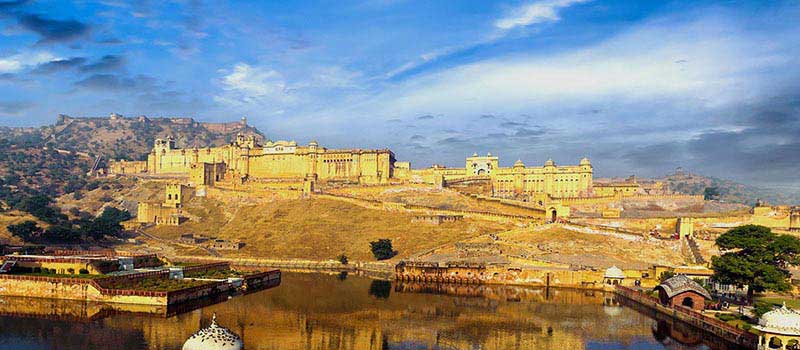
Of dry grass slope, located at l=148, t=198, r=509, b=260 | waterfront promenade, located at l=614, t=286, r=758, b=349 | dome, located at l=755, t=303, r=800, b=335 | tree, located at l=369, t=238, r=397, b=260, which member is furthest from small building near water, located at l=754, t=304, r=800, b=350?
tree, located at l=369, t=238, r=397, b=260

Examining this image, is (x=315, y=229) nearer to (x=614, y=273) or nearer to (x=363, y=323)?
(x=614, y=273)

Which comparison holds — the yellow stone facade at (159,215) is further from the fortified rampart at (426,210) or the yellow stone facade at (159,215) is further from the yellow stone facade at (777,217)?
the yellow stone facade at (777,217)

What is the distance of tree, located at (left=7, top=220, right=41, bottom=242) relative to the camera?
66000 mm

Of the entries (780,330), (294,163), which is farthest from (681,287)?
(294,163)

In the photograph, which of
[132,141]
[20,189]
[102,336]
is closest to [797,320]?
[102,336]

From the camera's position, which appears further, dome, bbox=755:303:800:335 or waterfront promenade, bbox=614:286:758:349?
waterfront promenade, bbox=614:286:758:349

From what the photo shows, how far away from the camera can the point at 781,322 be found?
84.5ft

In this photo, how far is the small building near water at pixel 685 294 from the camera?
3575 cm

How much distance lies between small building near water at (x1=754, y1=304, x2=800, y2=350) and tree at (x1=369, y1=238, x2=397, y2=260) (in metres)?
36.7

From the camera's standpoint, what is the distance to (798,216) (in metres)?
61.0

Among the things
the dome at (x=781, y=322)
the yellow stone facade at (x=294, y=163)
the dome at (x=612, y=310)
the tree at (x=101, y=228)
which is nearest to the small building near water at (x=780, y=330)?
the dome at (x=781, y=322)

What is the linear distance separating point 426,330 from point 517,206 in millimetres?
45271

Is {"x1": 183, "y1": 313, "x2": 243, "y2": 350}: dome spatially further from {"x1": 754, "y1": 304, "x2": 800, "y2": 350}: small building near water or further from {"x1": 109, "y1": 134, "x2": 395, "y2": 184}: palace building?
{"x1": 109, "y1": 134, "x2": 395, "y2": 184}: palace building

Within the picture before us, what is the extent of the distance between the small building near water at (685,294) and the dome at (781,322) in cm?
912
